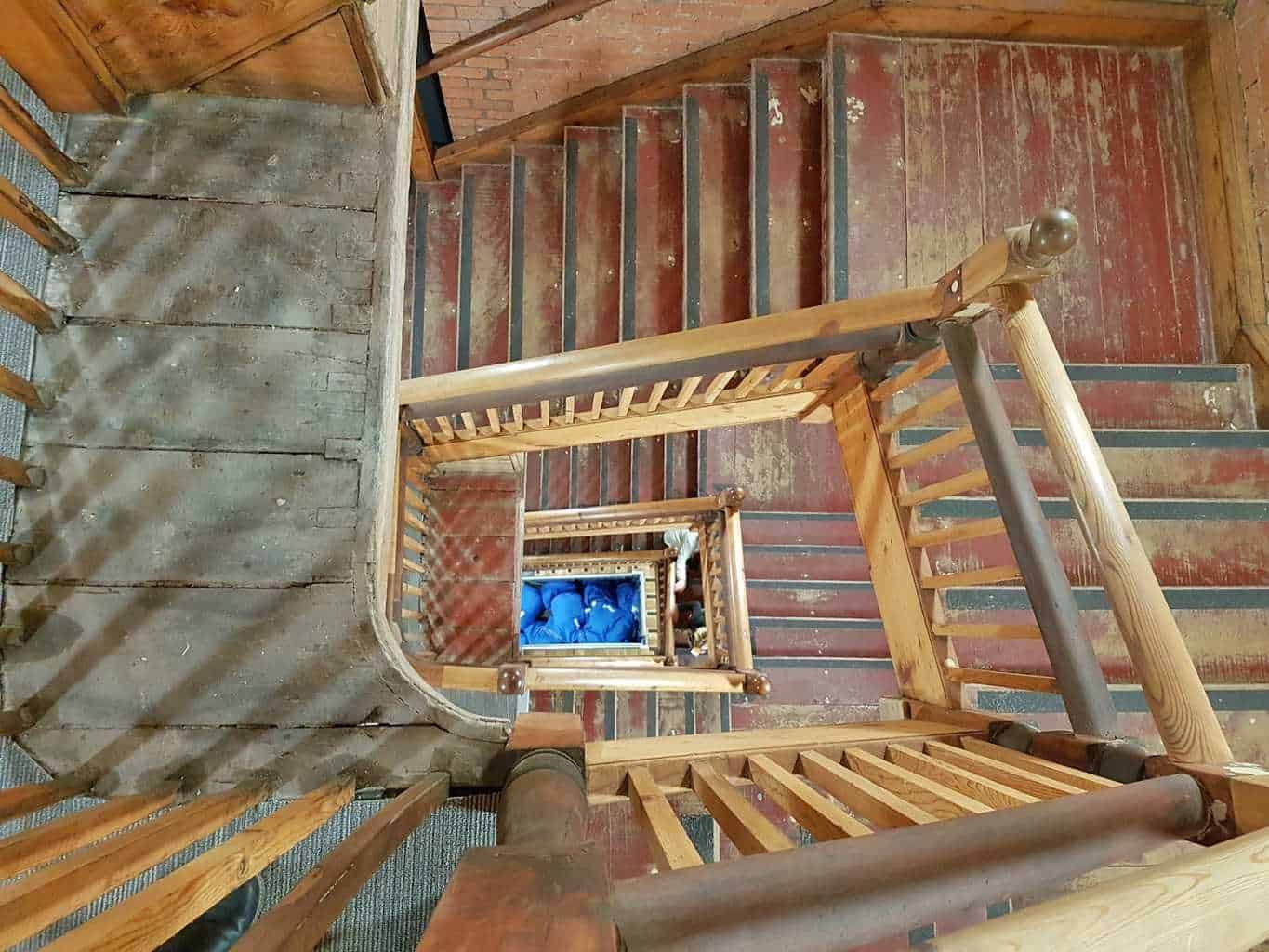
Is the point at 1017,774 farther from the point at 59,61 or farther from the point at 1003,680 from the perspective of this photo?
the point at 59,61

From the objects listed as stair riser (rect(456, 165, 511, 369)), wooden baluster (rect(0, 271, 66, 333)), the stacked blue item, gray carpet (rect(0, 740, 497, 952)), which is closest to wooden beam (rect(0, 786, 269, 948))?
gray carpet (rect(0, 740, 497, 952))

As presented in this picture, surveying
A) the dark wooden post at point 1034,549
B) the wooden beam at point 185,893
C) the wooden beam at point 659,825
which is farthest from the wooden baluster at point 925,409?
the wooden beam at point 185,893

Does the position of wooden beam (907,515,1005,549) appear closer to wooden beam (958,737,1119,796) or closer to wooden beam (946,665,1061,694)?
wooden beam (946,665,1061,694)

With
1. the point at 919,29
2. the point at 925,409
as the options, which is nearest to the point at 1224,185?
the point at 919,29

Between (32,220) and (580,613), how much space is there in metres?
4.64

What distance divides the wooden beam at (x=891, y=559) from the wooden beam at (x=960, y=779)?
0.47 metres

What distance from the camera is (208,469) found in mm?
→ 1321

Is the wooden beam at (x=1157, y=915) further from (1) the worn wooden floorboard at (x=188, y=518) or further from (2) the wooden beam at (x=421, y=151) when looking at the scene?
(2) the wooden beam at (x=421, y=151)

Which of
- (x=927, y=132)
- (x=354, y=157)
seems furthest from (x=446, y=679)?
(x=927, y=132)

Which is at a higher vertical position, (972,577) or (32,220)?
(32,220)

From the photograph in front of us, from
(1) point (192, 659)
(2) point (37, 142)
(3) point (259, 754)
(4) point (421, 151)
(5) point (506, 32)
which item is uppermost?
(5) point (506, 32)

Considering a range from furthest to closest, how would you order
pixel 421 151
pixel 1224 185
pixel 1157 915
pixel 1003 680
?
pixel 421 151 < pixel 1224 185 < pixel 1003 680 < pixel 1157 915

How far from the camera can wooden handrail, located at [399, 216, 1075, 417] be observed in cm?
178

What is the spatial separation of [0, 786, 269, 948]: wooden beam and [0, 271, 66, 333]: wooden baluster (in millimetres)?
866
